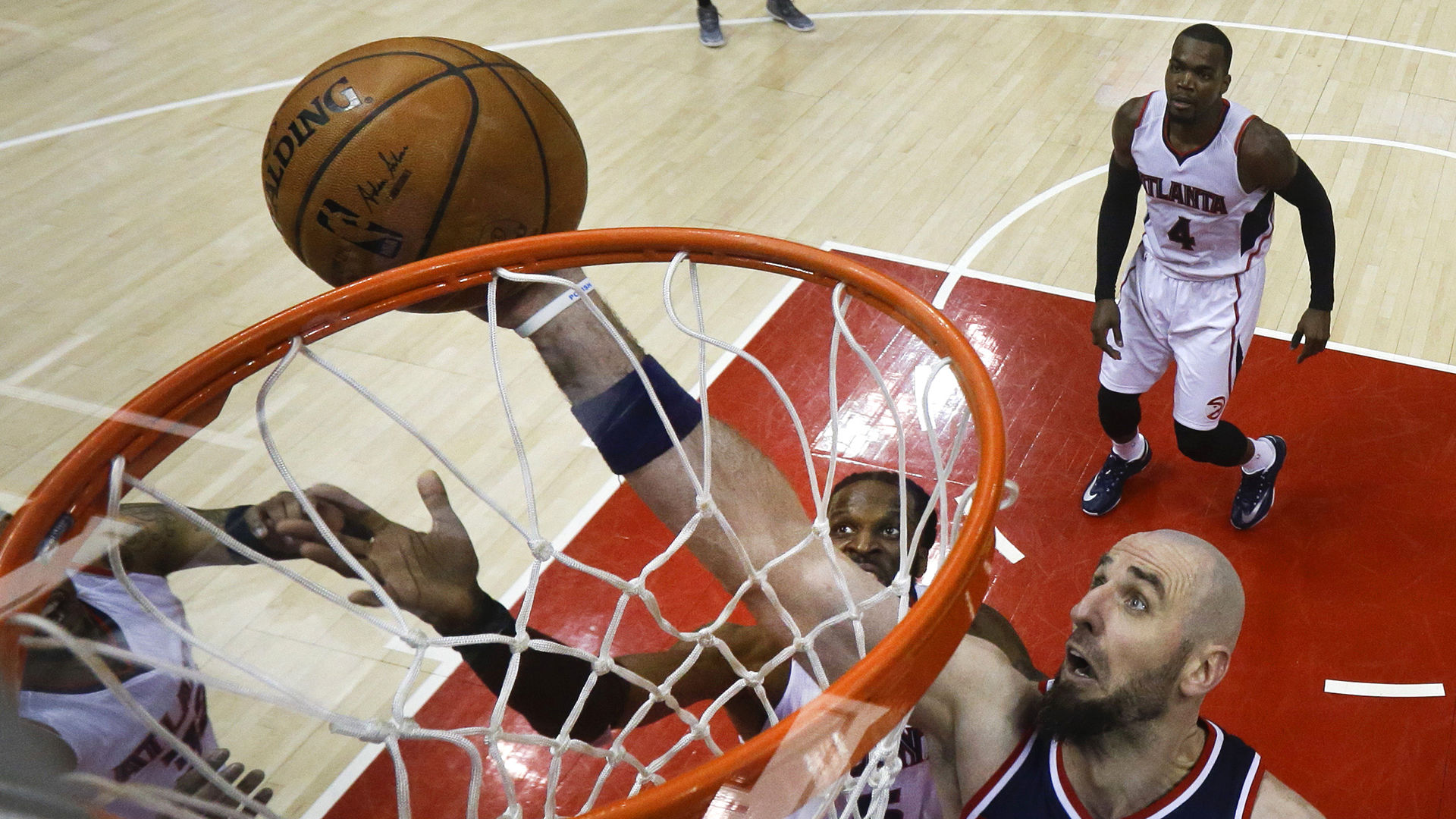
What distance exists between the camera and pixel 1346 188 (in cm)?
471

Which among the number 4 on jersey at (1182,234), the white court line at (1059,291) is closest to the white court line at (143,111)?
the white court line at (1059,291)

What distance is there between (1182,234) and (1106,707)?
134 cm

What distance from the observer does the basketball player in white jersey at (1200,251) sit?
2824 mm

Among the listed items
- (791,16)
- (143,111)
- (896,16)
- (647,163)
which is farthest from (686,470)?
(896,16)

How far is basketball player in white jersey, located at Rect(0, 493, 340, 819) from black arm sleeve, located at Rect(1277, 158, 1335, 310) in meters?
2.45

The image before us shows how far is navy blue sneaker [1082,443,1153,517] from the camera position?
336cm

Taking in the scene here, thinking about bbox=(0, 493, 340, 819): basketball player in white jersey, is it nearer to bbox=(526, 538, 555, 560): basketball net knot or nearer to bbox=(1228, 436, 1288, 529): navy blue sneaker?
bbox=(526, 538, 555, 560): basketball net knot

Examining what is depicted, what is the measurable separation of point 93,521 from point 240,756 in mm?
398

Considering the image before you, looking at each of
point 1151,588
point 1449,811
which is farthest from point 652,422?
point 1449,811

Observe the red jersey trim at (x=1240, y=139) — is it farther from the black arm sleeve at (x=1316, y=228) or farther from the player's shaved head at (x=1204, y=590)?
the player's shaved head at (x=1204, y=590)

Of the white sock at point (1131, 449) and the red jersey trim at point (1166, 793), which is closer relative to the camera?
the red jersey trim at point (1166, 793)

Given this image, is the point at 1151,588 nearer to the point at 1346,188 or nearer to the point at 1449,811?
the point at 1449,811

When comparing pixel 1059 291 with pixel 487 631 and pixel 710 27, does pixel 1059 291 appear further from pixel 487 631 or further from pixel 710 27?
pixel 487 631
